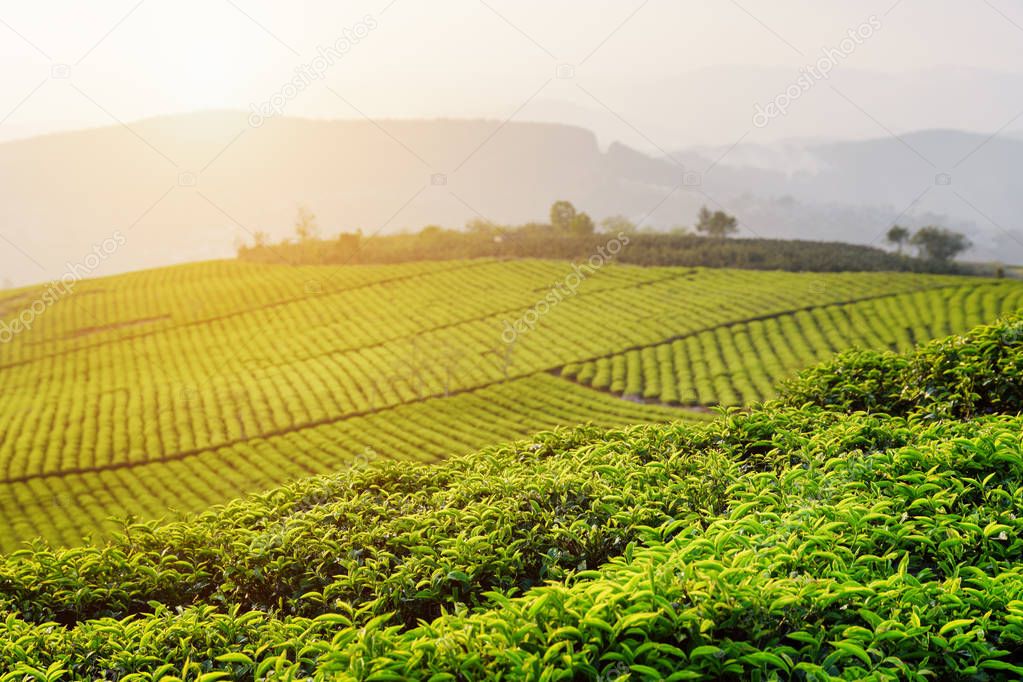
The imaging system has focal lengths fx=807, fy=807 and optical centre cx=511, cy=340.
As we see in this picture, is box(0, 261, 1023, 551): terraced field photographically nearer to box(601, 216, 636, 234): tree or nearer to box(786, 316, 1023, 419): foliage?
box(601, 216, 636, 234): tree

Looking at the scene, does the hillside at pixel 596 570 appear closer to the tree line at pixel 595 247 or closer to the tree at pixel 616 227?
the tree line at pixel 595 247

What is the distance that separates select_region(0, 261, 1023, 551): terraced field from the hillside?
12601 mm

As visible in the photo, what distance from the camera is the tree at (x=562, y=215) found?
51250 mm

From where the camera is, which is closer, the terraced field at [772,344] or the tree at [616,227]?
the terraced field at [772,344]

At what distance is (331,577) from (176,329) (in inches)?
1123

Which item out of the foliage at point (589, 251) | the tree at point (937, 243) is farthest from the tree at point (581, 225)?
the tree at point (937, 243)

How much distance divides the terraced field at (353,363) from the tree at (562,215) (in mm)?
14922

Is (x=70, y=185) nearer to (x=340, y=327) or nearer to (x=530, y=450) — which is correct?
(x=340, y=327)

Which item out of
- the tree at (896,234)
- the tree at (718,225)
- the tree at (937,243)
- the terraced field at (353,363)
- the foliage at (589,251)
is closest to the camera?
the terraced field at (353,363)

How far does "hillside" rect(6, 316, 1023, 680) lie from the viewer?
114 inches

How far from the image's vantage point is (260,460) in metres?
19.0

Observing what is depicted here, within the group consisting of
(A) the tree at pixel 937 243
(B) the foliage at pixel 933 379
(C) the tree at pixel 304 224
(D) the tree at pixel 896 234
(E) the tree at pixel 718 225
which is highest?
(C) the tree at pixel 304 224

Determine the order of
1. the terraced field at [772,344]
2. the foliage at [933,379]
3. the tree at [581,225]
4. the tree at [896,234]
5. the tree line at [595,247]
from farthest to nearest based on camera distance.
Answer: the tree at [581,225] → the tree at [896,234] → the tree line at [595,247] → the terraced field at [772,344] → the foliage at [933,379]

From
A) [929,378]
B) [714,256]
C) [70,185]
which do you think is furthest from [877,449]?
[70,185]
